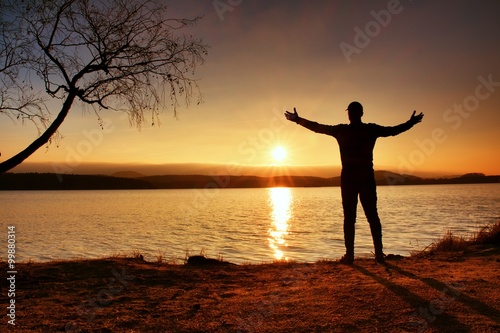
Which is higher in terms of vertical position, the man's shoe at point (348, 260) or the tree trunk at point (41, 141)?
the tree trunk at point (41, 141)

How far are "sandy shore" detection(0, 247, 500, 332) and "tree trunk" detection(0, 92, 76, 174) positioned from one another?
205cm

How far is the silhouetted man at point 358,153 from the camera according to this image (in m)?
7.46

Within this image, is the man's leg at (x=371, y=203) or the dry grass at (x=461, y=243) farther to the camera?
the dry grass at (x=461, y=243)

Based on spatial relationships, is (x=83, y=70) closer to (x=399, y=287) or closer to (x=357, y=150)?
(x=357, y=150)

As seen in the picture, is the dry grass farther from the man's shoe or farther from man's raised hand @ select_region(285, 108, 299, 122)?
man's raised hand @ select_region(285, 108, 299, 122)

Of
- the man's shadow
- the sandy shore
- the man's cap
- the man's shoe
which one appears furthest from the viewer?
the man's shoe

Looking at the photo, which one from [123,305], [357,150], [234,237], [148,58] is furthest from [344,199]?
[234,237]

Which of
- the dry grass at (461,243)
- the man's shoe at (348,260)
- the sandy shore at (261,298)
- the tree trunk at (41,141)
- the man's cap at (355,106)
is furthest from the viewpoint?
the dry grass at (461,243)

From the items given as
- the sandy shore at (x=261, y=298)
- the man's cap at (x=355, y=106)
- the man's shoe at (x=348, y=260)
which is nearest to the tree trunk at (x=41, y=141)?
the sandy shore at (x=261, y=298)

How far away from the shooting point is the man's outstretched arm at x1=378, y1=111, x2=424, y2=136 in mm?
7508

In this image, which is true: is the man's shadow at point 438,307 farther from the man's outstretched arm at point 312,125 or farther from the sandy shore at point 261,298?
the man's outstretched arm at point 312,125

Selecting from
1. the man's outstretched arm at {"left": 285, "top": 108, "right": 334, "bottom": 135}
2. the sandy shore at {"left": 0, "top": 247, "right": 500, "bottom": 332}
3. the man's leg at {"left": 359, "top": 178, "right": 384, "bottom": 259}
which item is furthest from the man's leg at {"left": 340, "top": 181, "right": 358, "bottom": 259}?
the man's outstretched arm at {"left": 285, "top": 108, "right": 334, "bottom": 135}

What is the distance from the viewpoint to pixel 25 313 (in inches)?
201

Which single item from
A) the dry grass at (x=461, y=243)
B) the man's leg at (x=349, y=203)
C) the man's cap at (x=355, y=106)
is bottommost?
the dry grass at (x=461, y=243)
